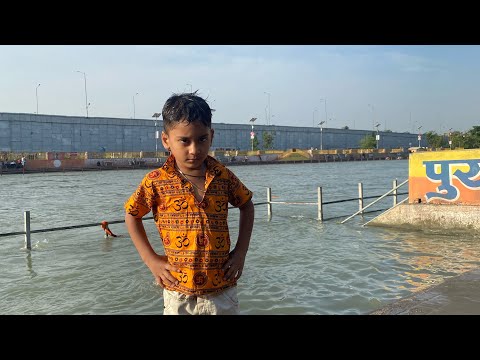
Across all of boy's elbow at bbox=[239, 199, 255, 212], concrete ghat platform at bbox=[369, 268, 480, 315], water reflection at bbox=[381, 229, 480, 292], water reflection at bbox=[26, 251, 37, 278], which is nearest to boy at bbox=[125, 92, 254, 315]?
boy's elbow at bbox=[239, 199, 255, 212]

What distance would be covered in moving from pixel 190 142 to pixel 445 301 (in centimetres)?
337

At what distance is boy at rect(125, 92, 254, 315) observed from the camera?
237cm

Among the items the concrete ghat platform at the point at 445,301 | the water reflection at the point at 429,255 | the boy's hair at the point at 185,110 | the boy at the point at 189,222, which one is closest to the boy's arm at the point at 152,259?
the boy at the point at 189,222

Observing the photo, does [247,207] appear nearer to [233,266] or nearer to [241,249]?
[241,249]

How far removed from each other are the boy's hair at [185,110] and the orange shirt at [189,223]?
0.29 meters

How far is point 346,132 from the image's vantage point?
424 feet

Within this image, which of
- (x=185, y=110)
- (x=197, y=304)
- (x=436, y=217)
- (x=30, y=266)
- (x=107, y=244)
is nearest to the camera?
(x=185, y=110)

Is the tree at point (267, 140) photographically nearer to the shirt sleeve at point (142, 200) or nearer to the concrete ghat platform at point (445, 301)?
the concrete ghat platform at point (445, 301)

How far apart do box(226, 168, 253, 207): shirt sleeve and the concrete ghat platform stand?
2.07 m

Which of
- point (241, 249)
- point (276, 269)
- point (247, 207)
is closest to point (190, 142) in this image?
point (247, 207)

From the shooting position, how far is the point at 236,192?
8.32ft

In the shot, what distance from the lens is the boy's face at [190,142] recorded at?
7.62ft

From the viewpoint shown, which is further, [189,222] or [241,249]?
[241,249]
